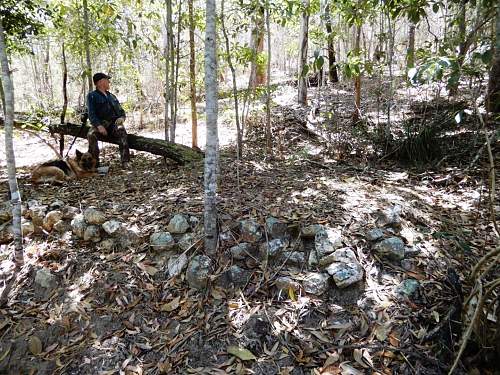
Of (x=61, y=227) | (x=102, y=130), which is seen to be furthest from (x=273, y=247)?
(x=102, y=130)

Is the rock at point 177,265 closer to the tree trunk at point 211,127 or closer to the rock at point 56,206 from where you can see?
the tree trunk at point 211,127

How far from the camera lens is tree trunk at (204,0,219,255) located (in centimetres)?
238

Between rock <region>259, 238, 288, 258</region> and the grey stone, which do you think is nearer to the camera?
rock <region>259, 238, 288, 258</region>

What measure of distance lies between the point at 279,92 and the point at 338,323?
8.74 meters

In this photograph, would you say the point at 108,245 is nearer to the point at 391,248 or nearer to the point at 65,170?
the point at 65,170

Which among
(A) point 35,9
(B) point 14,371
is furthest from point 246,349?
(A) point 35,9

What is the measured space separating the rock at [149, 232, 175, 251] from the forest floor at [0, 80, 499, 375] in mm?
65

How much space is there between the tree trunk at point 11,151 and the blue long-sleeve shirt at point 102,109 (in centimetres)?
188

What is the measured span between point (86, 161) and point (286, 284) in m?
3.66

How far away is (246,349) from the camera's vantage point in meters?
2.31

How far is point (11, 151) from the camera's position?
2.87 m

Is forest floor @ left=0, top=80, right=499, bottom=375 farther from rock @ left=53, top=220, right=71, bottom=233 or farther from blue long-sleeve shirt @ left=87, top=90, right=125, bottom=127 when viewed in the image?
blue long-sleeve shirt @ left=87, top=90, right=125, bottom=127

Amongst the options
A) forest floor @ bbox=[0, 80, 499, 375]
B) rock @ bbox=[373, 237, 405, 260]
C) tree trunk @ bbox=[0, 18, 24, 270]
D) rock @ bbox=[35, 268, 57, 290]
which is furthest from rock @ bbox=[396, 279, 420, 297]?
tree trunk @ bbox=[0, 18, 24, 270]

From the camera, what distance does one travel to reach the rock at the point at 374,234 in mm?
2752
